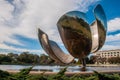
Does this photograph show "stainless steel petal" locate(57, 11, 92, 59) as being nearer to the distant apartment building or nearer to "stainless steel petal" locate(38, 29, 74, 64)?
"stainless steel petal" locate(38, 29, 74, 64)

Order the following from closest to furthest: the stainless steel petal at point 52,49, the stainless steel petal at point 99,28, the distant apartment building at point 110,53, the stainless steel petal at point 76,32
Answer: the stainless steel petal at point 76,32
the stainless steel petal at point 99,28
the stainless steel petal at point 52,49
the distant apartment building at point 110,53

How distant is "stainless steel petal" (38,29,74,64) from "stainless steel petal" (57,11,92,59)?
172cm

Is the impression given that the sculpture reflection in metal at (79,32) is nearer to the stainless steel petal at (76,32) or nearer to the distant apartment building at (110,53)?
the stainless steel petal at (76,32)

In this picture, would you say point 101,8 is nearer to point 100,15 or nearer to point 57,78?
point 100,15

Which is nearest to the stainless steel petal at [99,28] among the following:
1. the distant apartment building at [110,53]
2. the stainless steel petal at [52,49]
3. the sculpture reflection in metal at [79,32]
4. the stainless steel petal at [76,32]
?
the sculpture reflection in metal at [79,32]

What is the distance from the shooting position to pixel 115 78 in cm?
379

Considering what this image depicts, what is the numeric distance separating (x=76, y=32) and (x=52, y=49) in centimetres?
284

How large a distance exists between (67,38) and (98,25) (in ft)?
7.77

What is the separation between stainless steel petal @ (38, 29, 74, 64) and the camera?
16328 mm

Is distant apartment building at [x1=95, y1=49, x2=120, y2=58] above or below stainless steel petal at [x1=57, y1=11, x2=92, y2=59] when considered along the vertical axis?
above

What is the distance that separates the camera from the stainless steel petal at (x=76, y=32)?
47.5 ft

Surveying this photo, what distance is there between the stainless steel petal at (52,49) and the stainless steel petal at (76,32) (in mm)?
1721

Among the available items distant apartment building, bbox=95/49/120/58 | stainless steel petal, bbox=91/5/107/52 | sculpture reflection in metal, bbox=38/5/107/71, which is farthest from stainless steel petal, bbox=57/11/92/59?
distant apartment building, bbox=95/49/120/58

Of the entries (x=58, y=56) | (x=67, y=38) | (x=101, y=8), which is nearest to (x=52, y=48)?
(x=58, y=56)
